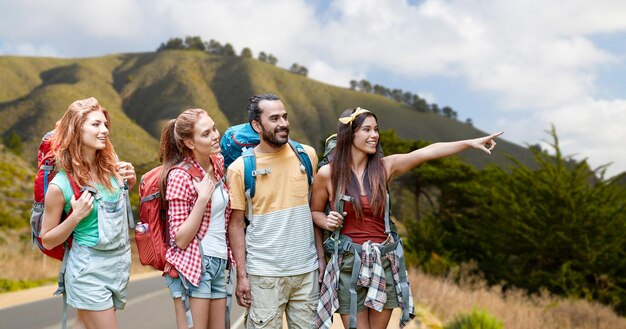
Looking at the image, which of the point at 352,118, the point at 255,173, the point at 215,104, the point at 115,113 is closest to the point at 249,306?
the point at 255,173

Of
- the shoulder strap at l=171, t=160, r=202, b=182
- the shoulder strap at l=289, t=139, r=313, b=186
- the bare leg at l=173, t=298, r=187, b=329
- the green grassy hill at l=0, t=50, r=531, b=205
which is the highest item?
the green grassy hill at l=0, t=50, r=531, b=205

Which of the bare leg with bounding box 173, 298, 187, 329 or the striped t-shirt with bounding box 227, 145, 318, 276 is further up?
the striped t-shirt with bounding box 227, 145, 318, 276

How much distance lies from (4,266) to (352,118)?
19.0 metres

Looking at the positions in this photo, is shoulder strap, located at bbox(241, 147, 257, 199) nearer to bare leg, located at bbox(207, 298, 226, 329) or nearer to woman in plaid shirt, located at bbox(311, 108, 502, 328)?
woman in plaid shirt, located at bbox(311, 108, 502, 328)

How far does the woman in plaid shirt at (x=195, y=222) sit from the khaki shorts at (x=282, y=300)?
0.95 ft

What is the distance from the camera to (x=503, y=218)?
24.5m

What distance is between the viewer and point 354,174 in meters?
5.00

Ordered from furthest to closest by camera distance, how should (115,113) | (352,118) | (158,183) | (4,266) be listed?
(115,113) → (4,266) → (352,118) → (158,183)

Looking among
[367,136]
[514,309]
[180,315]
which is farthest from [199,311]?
[514,309]

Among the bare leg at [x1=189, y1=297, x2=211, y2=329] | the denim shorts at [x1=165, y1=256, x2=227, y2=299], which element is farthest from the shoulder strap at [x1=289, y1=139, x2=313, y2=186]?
the bare leg at [x1=189, y1=297, x2=211, y2=329]

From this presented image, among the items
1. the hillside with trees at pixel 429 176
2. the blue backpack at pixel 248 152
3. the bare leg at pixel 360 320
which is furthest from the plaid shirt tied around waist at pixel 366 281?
the hillside with trees at pixel 429 176

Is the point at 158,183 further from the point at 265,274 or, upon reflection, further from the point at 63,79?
the point at 63,79

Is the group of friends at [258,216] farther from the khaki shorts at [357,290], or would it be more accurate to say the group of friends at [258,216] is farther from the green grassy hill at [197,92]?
the green grassy hill at [197,92]

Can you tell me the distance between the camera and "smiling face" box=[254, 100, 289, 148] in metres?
4.80
